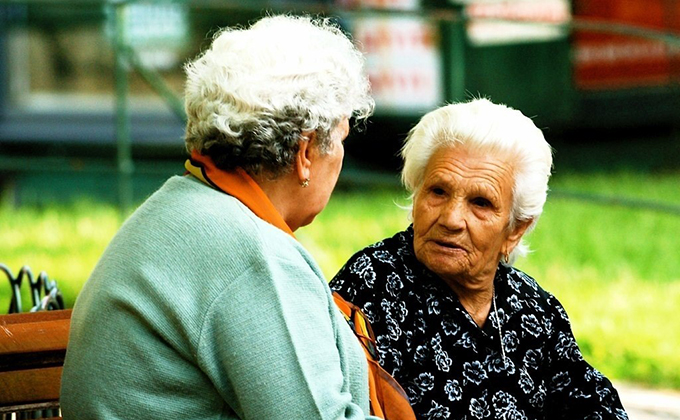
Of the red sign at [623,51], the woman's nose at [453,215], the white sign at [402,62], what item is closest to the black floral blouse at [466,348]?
the woman's nose at [453,215]

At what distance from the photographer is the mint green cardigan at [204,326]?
2.23 metres

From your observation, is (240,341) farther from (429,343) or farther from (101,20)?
(101,20)

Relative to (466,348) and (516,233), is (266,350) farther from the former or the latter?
(516,233)

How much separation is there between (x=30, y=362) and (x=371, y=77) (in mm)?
8522

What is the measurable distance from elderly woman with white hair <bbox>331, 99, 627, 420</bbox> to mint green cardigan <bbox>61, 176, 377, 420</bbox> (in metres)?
0.59

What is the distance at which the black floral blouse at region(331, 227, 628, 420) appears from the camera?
293 centimetres

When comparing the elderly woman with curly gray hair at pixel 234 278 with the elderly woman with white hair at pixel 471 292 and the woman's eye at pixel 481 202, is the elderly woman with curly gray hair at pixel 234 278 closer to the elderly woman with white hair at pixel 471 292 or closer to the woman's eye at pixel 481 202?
the elderly woman with white hair at pixel 471 292

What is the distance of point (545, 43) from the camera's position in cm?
→ 1127

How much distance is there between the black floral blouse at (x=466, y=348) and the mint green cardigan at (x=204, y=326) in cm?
57

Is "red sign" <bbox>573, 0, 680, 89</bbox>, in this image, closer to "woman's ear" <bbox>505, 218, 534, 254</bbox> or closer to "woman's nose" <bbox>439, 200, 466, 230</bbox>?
"woman's ear" <bbox>505, 218, 534, 254</bbox>

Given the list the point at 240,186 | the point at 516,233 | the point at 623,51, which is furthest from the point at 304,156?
the point at 623,51

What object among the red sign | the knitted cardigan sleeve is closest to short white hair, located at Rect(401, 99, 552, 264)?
the knitted cardigan sleeve

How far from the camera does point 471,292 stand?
10.2ft

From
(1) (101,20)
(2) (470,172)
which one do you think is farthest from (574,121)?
(2) (470,172)
